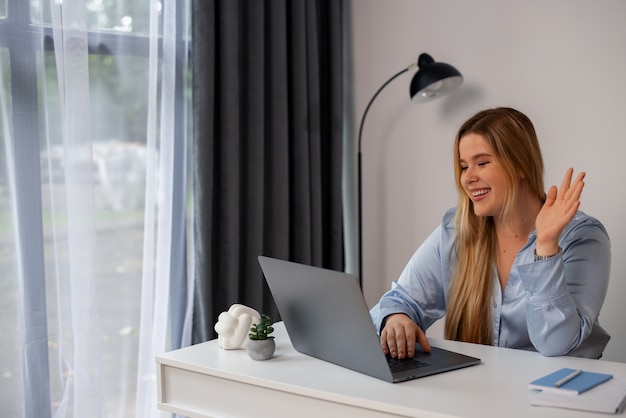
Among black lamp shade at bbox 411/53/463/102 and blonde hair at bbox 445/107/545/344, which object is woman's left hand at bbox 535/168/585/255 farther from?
black lamp shade at bbox 411/53/463/102

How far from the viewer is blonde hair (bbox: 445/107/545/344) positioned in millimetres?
2016

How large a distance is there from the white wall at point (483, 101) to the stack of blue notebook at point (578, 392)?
1310 millimetres

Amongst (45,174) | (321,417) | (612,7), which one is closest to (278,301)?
(321,417)

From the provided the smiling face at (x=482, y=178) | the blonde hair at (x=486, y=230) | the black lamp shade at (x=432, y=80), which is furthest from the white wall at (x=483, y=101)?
the smiling face at (x=482, y=178)

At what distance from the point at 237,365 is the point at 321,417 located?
268 mm

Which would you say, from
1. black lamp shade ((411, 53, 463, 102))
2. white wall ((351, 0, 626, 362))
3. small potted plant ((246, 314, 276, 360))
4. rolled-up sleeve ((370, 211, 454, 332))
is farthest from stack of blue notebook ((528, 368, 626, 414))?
black lamp shade ((411, 53, 463, 102))

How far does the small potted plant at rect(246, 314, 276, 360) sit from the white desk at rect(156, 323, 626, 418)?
17mm

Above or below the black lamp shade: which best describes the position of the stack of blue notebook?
below

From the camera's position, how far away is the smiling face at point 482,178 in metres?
2.01

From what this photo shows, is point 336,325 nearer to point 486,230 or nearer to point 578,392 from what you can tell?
point 578,392

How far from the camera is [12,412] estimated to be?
93.7 inches

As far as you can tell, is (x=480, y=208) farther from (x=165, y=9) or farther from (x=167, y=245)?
(x=165, y=9)

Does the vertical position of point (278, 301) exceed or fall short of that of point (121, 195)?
it falls short

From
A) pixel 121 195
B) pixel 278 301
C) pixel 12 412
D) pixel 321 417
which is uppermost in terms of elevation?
pixel 121 195
